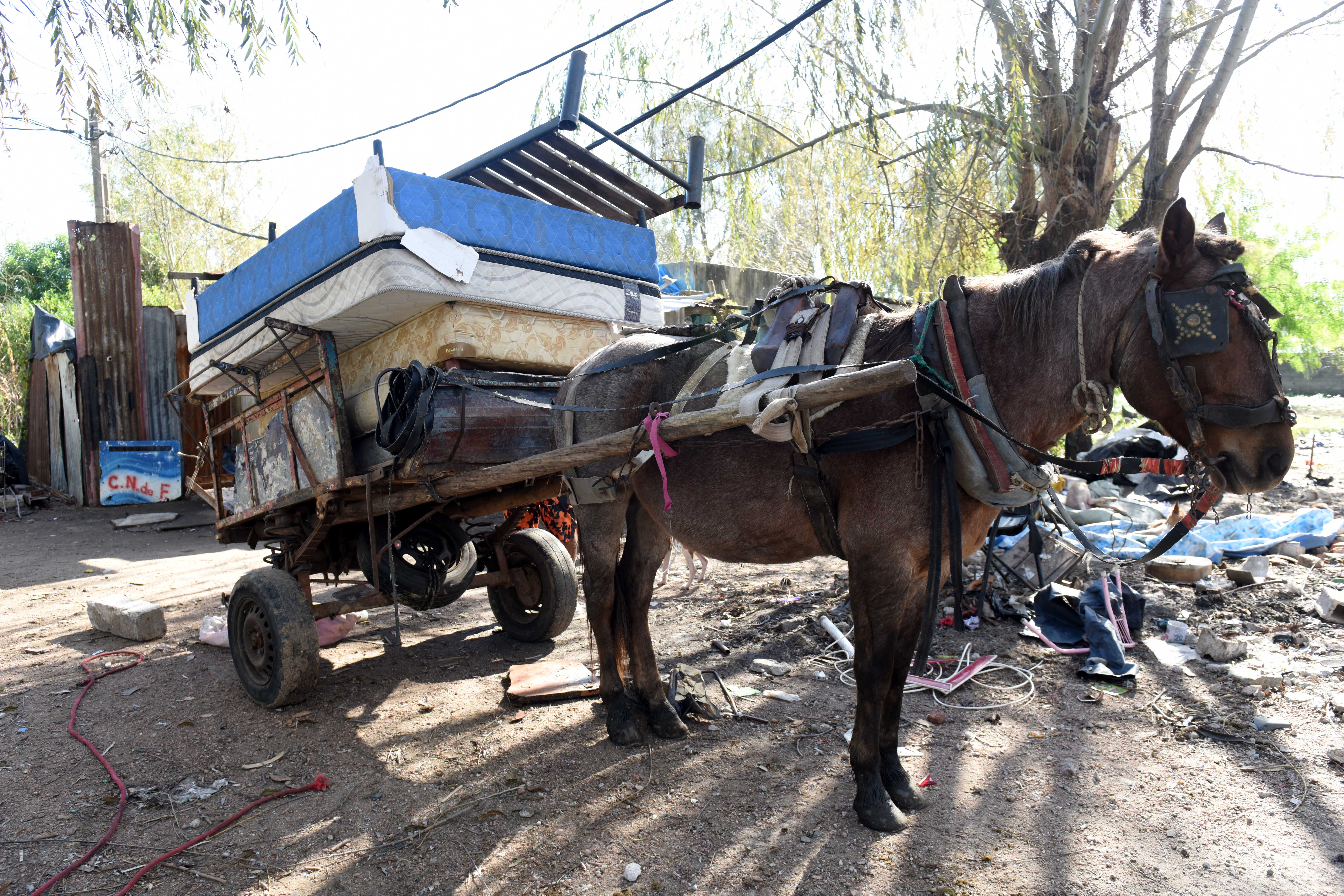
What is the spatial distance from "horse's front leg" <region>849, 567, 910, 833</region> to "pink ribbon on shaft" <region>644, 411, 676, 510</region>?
0.76 metres

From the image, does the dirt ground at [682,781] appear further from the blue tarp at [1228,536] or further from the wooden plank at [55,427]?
the wooden plank at [55,427]

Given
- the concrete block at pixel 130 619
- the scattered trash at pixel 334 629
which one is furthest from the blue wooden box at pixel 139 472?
the scattered trash at pixel 334 629

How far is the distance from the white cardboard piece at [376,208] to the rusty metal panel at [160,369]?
1045cm

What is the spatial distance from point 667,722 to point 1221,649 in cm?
296

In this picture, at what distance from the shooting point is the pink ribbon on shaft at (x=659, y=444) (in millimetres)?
2869

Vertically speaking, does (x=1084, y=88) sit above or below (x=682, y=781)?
above

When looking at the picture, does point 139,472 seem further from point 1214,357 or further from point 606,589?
point 1214,357

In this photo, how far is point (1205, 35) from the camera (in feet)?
22.3

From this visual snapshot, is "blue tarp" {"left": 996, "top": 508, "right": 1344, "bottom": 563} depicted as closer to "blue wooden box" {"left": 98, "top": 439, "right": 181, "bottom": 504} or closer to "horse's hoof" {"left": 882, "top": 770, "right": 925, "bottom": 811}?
"horse's hoof" {"left": 882, "top": 770, "right": 925, "bottom": 811}

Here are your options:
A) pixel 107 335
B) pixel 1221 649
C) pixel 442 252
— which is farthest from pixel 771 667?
pixel 107 335

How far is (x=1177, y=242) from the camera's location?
2230 millimetres

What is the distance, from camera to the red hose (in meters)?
2.49

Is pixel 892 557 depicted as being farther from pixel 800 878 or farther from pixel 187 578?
pixel 187 578

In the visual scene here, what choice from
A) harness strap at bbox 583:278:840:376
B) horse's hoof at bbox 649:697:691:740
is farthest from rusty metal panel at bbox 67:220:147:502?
horse's hoof at bbox 649:697:691:740
